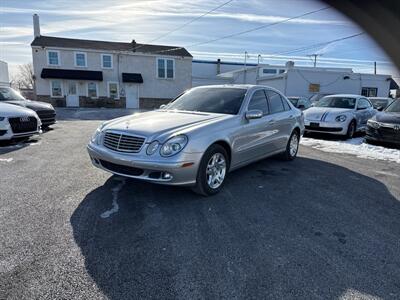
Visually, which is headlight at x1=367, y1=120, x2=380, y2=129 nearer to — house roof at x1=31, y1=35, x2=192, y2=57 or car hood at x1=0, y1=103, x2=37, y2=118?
car hood at x1=0, y1=103, x2=37, y2=118

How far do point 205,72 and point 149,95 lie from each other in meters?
17.0

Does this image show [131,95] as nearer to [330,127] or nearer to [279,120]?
[330,127]

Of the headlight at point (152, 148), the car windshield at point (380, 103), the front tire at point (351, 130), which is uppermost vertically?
the car windshield at point (380, 103)

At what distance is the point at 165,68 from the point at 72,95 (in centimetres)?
912

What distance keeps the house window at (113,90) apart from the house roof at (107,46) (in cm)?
327

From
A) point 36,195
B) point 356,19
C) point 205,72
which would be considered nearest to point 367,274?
point 36,195

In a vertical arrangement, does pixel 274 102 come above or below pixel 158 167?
above

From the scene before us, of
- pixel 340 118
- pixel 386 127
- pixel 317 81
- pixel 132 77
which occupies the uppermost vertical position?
pixel 132 77

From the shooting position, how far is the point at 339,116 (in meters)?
10.3

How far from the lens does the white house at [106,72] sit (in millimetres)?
27641

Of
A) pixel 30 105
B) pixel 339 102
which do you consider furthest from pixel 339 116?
pixel 30 105

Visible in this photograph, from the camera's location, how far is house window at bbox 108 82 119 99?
29516 millimetres

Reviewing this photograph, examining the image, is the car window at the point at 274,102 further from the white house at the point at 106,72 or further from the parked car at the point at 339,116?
the white house at the point at 106,72

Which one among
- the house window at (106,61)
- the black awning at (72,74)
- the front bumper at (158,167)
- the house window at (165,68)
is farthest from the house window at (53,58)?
the front bumper at (158,167)
